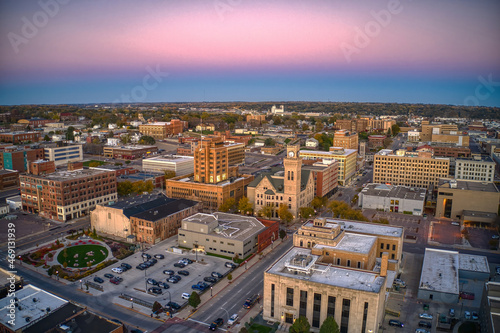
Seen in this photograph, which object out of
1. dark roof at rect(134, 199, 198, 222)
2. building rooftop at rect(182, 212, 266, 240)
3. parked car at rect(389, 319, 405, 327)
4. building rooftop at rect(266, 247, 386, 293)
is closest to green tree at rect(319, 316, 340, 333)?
building rooftop at rect(266, 247, 386, 293)

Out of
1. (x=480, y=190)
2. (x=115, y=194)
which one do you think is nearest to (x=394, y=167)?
(x=480, y=190)

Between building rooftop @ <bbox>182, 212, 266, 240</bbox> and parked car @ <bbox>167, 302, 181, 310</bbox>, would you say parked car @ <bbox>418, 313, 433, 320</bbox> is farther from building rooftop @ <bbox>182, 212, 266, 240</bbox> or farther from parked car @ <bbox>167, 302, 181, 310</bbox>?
parked car @ <bbox>167, 302, 181, 310</bbox>

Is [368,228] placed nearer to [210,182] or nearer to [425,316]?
[425,316]

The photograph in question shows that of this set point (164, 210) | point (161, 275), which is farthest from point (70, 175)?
point (161, 275)

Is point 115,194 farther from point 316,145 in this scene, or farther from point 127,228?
point 316,145

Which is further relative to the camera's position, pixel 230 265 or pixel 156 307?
pixel 230 265

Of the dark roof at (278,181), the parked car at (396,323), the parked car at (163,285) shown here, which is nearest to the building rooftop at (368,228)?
the parked car at (396,323)
